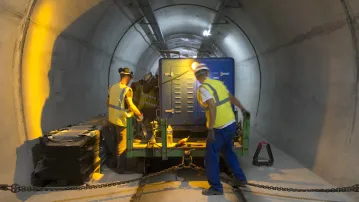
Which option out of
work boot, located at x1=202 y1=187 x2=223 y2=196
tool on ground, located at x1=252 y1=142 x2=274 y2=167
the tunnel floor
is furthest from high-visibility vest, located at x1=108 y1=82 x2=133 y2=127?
tool on ground, located at x1=252 y1=142 x2=274 y2=167

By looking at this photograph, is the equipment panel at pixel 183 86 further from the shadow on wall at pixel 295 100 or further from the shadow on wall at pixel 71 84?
the shadow on wall at pixel 71 84

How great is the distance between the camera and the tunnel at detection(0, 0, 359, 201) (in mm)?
5570

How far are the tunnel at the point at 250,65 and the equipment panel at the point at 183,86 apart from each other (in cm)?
177

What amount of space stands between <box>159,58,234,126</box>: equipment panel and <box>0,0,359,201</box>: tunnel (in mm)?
1770

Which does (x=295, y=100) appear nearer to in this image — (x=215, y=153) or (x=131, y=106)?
(x=215, y=153)

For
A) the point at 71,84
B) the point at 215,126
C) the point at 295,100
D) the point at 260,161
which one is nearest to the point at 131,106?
the point at 215,126

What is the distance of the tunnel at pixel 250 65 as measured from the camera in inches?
219

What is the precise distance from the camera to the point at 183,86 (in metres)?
7.55

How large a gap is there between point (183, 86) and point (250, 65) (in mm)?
6175

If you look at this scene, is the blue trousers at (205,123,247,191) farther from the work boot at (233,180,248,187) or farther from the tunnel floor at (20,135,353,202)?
the work boot at (233,180,248,187)

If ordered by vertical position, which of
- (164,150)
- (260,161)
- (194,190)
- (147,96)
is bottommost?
(194,190)

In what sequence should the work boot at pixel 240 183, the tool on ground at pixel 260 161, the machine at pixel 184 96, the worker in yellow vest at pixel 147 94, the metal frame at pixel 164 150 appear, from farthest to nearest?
the worker in yellow vest at pixel 147 94, the tool on ground at pixel 260 161, the machine at pixel 184 96, the metal frame at pixel 164 150, the work boot at pixel 240 183

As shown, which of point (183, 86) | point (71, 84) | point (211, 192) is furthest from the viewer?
point (71, 84)

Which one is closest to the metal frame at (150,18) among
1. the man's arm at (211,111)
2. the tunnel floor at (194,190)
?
the tunnel floor at (194,190)
